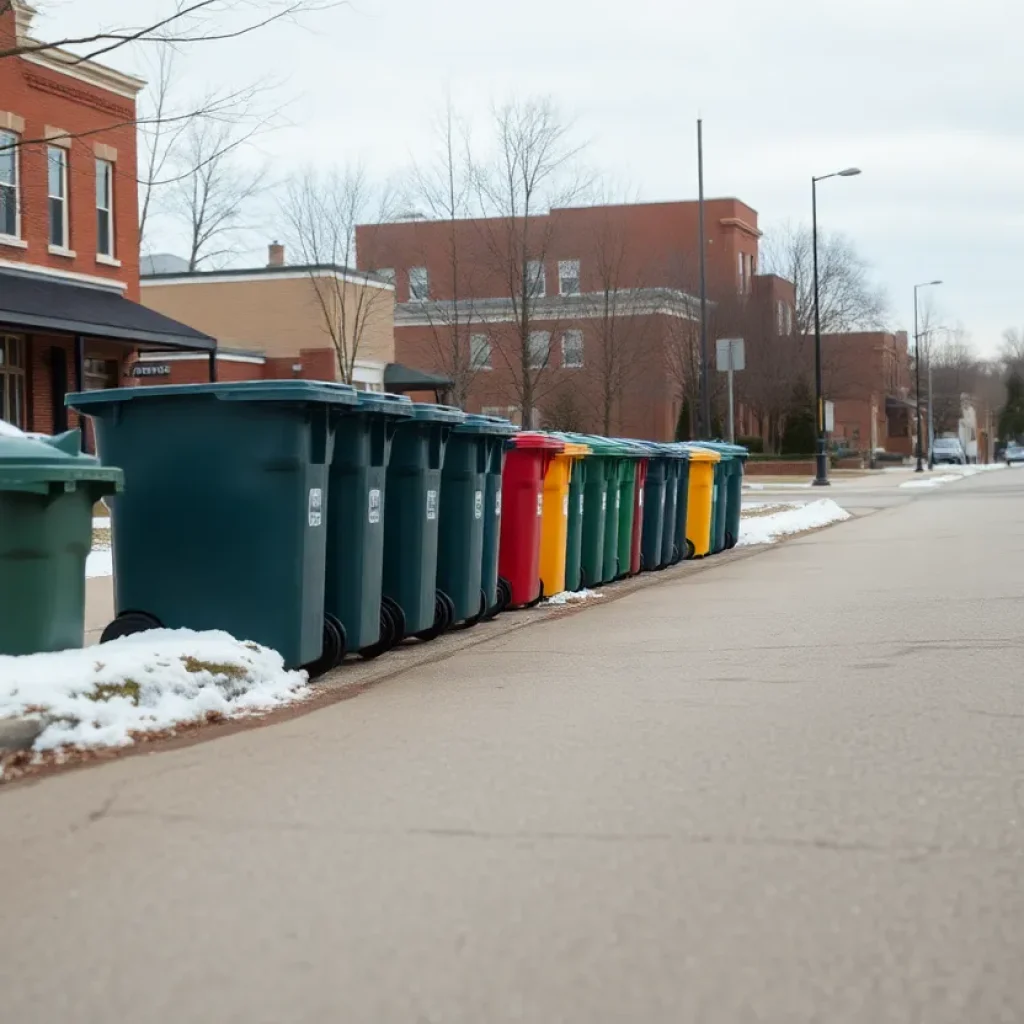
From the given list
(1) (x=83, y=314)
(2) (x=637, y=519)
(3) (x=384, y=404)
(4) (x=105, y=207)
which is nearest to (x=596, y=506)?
(2) (x=637, y=519)

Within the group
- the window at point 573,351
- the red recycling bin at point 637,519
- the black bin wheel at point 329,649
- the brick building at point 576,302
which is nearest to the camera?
the black bin wheel at point 329,649

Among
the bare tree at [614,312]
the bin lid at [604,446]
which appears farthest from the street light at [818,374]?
the bin lid at [604,446]

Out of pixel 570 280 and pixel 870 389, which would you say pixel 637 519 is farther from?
pixel 870 389

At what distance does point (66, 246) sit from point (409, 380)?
12.9 meters

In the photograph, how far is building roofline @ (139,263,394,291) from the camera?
38719 mm

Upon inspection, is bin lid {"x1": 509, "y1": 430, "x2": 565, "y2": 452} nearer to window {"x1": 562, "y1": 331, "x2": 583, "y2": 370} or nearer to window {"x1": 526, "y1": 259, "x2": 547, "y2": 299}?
window {"x1": 526, "y1": 259, "x2": 547, "y2": 299}

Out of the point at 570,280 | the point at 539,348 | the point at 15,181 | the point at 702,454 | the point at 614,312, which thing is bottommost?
the point at 702,454

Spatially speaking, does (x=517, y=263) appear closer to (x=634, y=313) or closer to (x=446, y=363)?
(x=446, y=363)

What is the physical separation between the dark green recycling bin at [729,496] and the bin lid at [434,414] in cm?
1056

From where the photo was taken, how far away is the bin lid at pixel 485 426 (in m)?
11.4

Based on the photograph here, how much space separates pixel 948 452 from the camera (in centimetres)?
8775

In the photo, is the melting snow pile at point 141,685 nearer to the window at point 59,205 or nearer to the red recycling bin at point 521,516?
the red recycling bin at point 521,516

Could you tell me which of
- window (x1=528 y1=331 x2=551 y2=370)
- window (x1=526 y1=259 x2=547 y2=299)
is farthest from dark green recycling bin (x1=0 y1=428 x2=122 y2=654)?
window (x1=528 y1=331 x2=551 y2=370)

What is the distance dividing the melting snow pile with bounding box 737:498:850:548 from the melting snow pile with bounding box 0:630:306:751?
15013 mm
